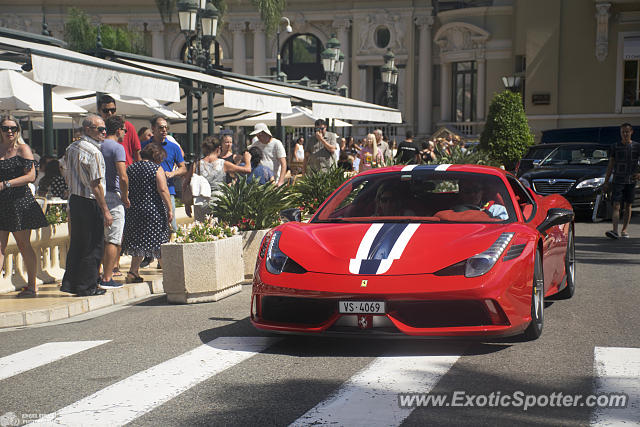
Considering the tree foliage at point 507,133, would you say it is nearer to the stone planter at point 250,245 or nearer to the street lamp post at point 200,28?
the street lamp post at point 200,28

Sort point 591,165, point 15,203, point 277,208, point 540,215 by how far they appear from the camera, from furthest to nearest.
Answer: point 591,165 < point 277,208 < point 15,203 < point 540,215

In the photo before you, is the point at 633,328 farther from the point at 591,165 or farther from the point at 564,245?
the point at 591,165

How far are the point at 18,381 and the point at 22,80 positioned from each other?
9.42m

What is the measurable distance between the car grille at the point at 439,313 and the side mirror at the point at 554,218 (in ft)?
4.93

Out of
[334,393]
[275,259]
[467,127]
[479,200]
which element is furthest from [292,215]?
[467,127]

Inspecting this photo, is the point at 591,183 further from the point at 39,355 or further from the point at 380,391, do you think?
the point at 380,391

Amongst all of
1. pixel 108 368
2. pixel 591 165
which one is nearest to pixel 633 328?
pixel 108 368

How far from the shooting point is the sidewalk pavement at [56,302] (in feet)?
29.9

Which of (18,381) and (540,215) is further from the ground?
(540,215)

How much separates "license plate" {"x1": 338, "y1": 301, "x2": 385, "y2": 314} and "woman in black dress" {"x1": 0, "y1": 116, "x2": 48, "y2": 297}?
15.5 ft

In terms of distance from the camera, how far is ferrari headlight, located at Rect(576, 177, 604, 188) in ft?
62.6

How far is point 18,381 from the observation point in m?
6.38

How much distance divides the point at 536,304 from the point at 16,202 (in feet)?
18.6

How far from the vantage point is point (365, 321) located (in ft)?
22.0
